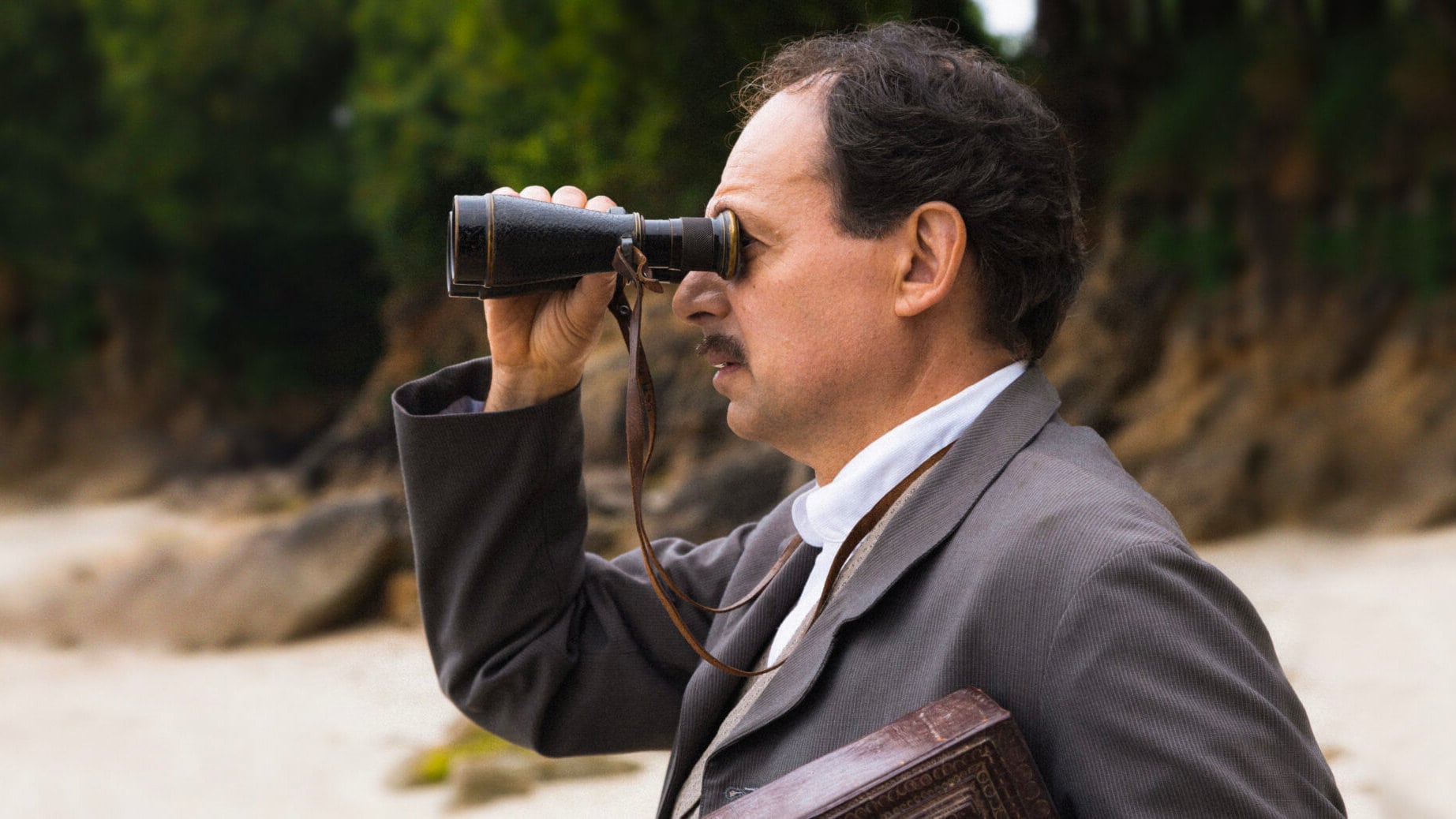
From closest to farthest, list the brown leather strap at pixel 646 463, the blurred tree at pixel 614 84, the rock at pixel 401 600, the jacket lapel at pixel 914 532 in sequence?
the jacket lapel at pixel 914 532 → the brown leather strap at pixel 646 463 → the blurred tree at pixel 614 84 → the rock at pixel 401 600

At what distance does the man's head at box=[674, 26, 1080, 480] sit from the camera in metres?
1.81

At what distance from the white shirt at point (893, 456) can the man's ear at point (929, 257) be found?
130mm

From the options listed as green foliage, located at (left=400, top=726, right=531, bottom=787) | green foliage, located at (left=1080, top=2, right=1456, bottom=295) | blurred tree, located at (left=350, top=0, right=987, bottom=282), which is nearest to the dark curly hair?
green foliage, located at (left=400, top=726, right=531, bottom=787)

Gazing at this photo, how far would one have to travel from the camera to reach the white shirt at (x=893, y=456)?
70.6 inches

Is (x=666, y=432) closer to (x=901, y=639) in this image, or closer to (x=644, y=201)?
(x=644, y=201)

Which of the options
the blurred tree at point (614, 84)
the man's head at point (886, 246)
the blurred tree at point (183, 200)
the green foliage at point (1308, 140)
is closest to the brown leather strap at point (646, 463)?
the man's head at point (886, 246)

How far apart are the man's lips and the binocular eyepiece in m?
0.10

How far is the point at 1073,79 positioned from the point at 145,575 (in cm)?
843

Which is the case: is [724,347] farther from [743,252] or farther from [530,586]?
[530,586]

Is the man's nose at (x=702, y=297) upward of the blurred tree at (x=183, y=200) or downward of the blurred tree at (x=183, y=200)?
upward

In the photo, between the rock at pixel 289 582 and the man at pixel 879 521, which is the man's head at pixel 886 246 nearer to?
the man at pixel 879 521

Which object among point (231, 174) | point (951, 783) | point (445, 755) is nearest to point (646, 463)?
point (951, 783)

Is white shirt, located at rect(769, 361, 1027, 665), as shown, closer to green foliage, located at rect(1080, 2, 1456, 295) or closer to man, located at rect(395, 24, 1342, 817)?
man, located at rect(395, 24, 1342, 817)

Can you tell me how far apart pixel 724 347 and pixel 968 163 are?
1.34ft
